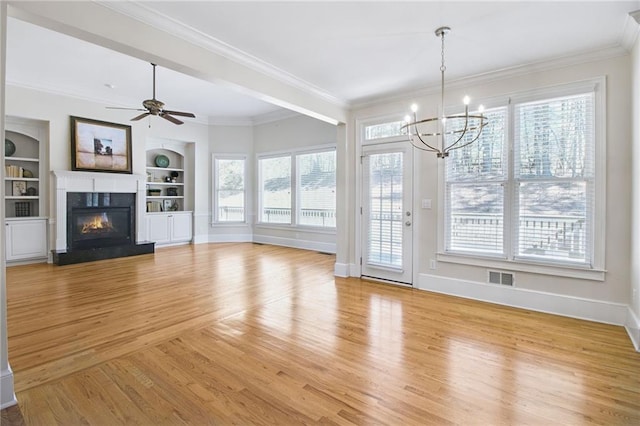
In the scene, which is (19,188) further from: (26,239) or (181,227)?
(181,227)

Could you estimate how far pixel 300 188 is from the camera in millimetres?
7883

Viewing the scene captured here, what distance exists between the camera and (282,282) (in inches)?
191

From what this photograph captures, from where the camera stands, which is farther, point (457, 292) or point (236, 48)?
point (457, 292)

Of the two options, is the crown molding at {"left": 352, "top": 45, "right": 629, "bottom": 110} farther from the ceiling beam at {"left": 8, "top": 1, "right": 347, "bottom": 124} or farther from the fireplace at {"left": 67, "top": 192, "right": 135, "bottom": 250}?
the fireplace at {"left": 67, "top": 192, "right": 135, "bottom": 250}

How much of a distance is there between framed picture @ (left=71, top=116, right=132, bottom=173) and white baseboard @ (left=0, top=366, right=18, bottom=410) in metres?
5.51

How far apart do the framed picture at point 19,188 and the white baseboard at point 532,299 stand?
7.41 metres

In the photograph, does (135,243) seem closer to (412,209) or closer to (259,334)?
(259,334)

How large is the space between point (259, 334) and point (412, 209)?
2.76 meters

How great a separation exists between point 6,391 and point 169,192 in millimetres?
7165

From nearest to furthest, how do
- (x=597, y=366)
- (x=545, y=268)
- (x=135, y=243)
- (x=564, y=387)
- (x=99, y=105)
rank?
(x=564, y=387) < (x=597, y=366) < (x=545, y=268) < (x=99, y=105) < (x=135, y=243)

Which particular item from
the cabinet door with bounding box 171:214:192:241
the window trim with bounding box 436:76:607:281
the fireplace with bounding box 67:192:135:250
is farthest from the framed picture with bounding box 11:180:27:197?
the window trim with bounding box 436:76:607:281

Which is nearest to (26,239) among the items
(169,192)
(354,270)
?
(169,192)

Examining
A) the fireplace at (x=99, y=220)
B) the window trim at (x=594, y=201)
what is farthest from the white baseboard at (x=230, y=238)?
the window trim at (x=594, y=201)

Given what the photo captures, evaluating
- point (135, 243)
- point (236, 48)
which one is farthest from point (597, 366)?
point (135, 243)
